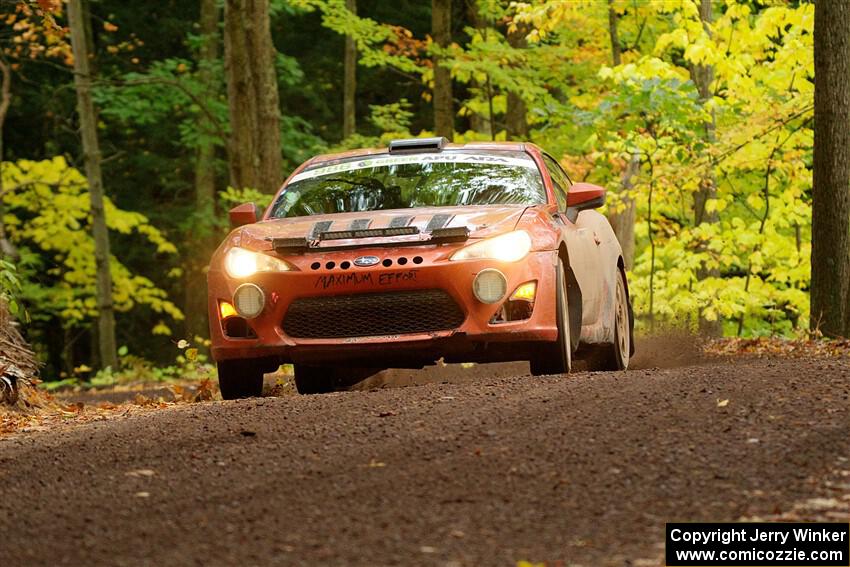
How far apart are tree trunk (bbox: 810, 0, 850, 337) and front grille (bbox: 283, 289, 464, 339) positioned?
5.55 metres

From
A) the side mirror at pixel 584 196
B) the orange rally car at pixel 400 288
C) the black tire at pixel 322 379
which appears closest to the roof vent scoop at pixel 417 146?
the orange rally car at pixel 400 288

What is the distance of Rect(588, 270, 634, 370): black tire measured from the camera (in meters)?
10.2

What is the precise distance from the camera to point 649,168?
61.3 ft

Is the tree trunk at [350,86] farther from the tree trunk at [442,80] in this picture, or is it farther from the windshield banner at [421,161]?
the windshield banner at [421,161]

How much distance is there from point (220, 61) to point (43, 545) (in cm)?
2528

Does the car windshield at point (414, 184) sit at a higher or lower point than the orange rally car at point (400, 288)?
higher

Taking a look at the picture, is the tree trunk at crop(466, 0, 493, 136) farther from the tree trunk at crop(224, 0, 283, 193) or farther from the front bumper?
the front bumper

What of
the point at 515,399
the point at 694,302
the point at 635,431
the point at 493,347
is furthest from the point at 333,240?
the point at 694,302

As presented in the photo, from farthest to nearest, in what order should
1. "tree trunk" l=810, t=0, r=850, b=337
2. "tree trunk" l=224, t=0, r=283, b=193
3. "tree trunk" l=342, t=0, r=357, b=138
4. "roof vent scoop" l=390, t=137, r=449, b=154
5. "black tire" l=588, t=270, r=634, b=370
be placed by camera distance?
"tree trunk" l=342, t=0, r=357, b=138 < "tree trunk" l=224, t=0, r=283, b=193 < "tree trunk" l=810, t=0, r=850, b=337 < "black tire" l=588, t=270, r=634, b=370 < "roof vent scoop" l=390, t=137, r=449, b=154

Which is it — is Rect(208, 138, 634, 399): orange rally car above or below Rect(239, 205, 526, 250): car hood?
below

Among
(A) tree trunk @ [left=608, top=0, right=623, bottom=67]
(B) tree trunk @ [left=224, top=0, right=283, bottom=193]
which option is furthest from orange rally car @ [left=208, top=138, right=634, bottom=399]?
(A) tree trunk @ [left=608, top=0, right=623, bottom=67]

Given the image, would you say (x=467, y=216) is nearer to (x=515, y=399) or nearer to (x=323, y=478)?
(x=515, y=399)

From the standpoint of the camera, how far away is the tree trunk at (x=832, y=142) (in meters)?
12.1

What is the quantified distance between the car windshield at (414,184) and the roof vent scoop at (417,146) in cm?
10
